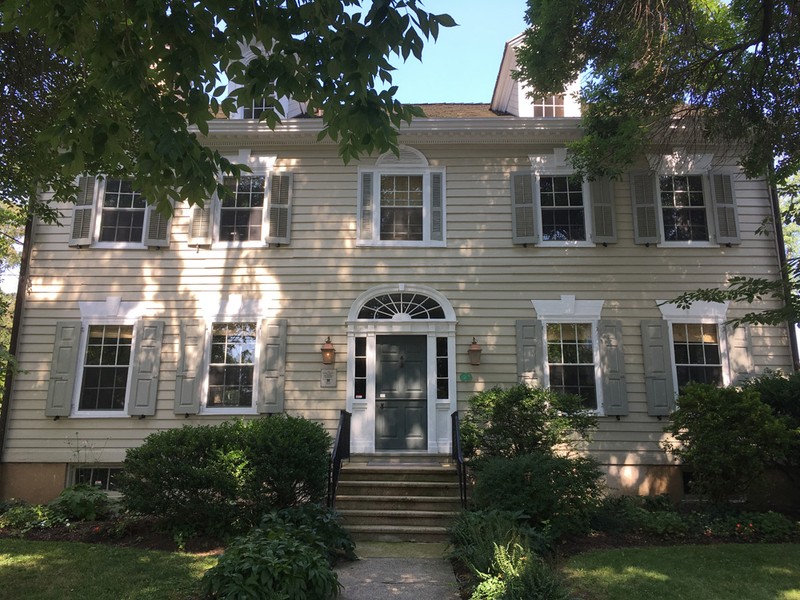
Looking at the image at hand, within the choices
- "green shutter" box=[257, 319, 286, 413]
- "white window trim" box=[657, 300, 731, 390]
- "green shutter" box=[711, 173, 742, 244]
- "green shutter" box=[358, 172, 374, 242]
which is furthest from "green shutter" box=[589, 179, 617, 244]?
"green shutter" box=[257, 319, 286, 413]

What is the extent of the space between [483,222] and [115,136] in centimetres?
718

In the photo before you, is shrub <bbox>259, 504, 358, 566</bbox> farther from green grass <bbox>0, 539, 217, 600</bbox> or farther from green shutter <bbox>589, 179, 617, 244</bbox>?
green shutter <bbox>589, 179, 617, 244</bbox>

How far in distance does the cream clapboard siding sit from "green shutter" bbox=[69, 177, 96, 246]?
19 cm

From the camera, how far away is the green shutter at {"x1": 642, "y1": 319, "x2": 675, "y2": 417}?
10.1 m

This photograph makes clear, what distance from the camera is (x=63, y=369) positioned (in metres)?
10.3

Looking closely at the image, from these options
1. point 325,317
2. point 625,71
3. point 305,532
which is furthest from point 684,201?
point 305,532

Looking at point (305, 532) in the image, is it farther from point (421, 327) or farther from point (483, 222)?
point (483, 222)

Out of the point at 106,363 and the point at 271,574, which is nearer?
the point at 271,574

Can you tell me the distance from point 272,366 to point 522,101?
22.7ft

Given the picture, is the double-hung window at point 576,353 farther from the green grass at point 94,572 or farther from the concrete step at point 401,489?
the green grass at point 94,572

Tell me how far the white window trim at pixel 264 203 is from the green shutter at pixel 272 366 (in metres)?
1.48

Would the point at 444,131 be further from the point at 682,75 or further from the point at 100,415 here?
the point at 100,415

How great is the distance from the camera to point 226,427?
25.8 feet

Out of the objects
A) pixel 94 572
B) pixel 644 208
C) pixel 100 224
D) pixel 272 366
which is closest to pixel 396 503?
pixel 272 366
